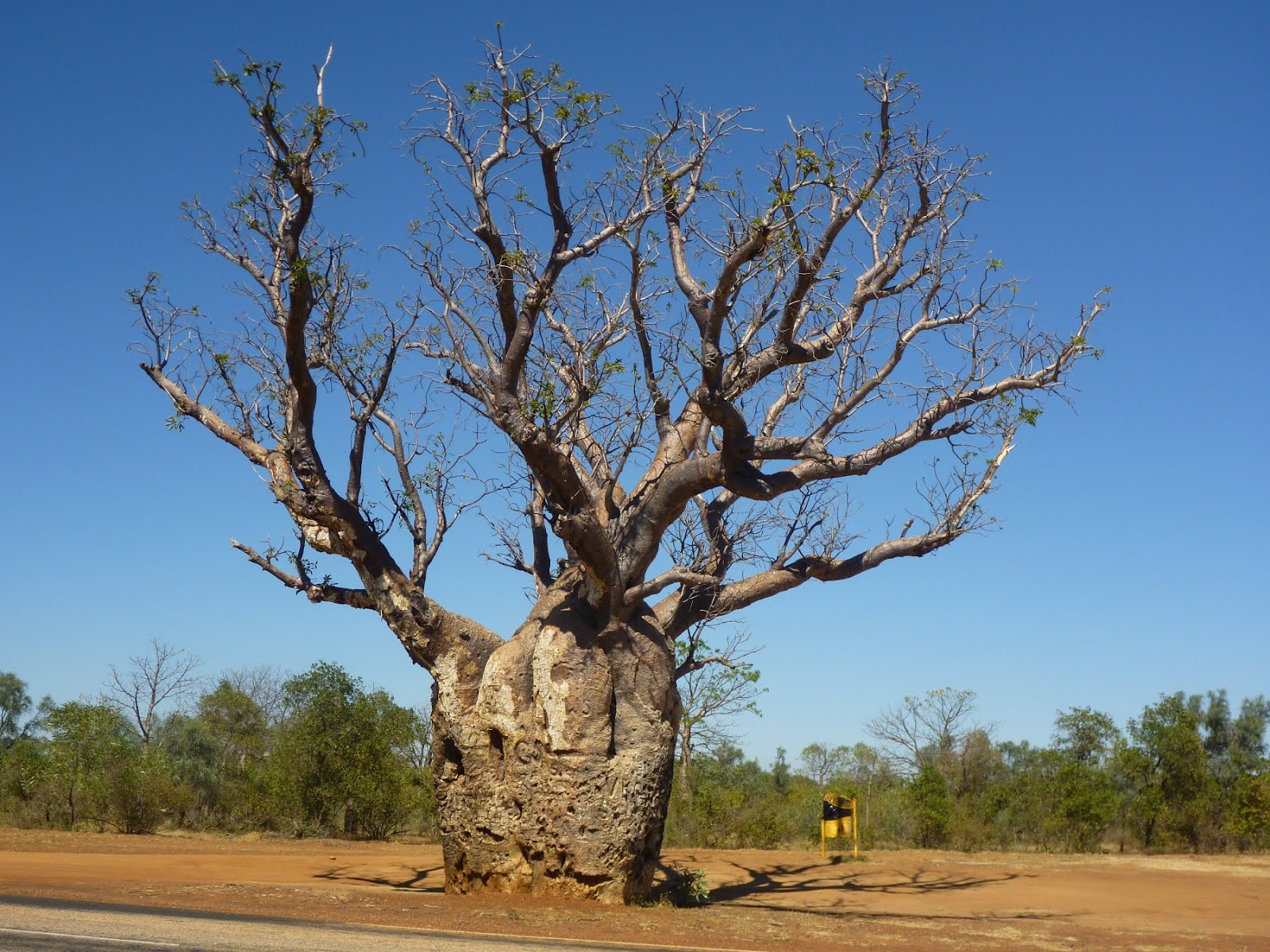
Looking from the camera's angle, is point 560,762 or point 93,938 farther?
point 560,762

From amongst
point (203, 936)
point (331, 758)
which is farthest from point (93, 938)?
point (331, 758)

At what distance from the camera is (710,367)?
10.2m

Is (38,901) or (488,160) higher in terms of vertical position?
(488,160)

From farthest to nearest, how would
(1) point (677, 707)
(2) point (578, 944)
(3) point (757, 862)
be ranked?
(3) point (757, 862), (1) point (677, 707), (2) point (578, 944)

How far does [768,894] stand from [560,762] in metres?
4.36

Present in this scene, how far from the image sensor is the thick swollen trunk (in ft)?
36.1

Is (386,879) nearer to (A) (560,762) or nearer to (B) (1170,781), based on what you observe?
(A) (560,762)

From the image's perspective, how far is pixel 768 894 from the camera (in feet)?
45.6

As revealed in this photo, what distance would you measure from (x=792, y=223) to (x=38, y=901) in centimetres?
871

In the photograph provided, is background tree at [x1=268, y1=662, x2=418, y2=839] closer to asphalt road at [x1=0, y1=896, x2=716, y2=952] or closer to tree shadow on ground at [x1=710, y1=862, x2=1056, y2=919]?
tree shadow on ground at [x1=710, y1=862, x2=1056, y2=919]

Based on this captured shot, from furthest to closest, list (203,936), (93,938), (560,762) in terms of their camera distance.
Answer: (560,762)
(203,936)
(93,938)

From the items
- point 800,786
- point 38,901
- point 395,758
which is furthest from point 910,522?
point 800,786

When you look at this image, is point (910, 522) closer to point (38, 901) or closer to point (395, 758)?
point (38, 901)

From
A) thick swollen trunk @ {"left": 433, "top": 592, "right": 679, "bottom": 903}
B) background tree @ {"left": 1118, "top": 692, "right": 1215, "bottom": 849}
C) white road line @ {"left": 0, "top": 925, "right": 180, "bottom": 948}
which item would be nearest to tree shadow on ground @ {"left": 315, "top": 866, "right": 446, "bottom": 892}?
thick swollen trunk @ {"left": 433, "top": 592, "right": 679, "bottom": 903}
